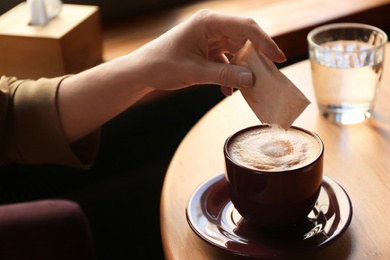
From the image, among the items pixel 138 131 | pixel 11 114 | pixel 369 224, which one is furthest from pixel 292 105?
pixel 138 131

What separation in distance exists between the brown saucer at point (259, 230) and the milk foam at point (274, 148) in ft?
0.30

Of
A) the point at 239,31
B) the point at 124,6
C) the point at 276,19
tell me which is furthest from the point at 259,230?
the point at 124,6

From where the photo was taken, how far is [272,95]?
76 cm

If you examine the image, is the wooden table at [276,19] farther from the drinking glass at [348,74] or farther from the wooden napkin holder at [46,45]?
the drinking glass at [348,74]

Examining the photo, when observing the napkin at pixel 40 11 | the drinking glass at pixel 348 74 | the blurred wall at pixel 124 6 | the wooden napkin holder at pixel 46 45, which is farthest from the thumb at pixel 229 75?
the blurred wall at pixel 124 6

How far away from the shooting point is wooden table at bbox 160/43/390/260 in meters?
0.75

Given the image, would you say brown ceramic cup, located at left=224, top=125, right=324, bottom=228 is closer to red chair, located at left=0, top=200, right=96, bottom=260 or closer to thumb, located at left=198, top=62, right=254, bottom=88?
thumb, located at left=198, top=62, right=254, bottom=88

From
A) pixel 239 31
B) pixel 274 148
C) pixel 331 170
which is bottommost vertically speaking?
pixel 331 170

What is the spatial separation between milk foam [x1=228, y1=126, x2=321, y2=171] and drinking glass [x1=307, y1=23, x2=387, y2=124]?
26 centimetres

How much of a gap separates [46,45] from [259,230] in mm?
1045

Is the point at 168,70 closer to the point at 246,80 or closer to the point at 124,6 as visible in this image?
the point at 246,80

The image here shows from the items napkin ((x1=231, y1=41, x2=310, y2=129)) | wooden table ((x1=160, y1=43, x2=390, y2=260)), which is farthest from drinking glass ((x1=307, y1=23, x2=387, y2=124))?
napkin ((x1=231, y1=41, x2=310, y2=129))

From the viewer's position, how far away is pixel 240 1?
223 centimetres

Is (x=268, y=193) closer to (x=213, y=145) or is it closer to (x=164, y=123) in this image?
(x=213, y=145)
